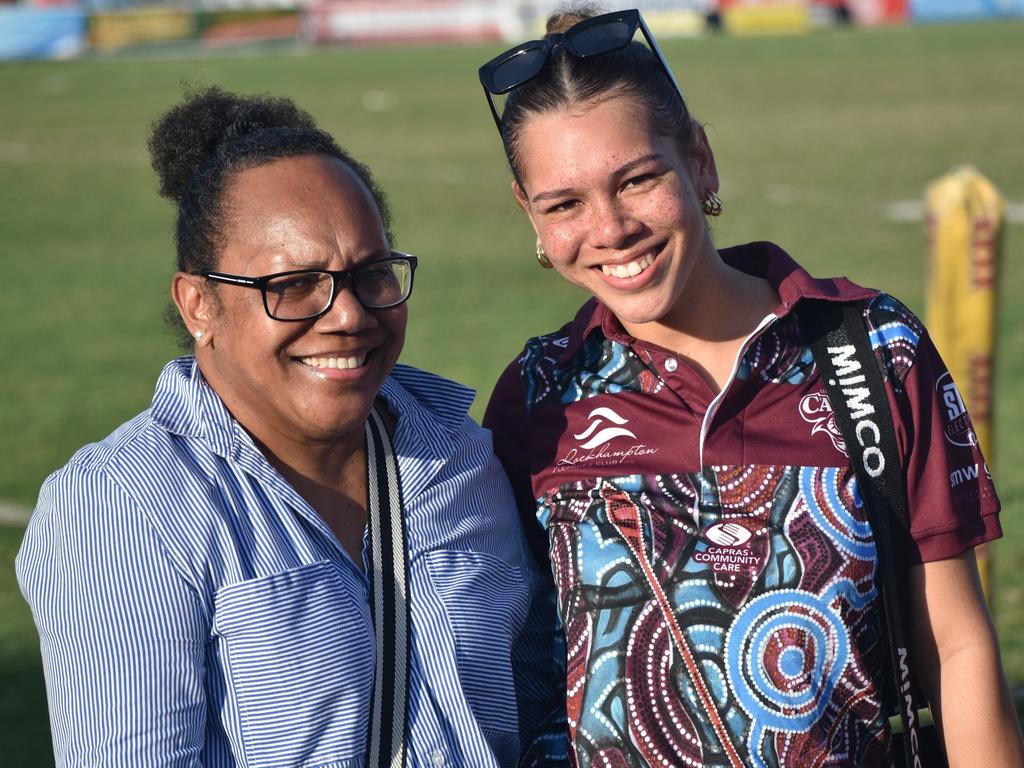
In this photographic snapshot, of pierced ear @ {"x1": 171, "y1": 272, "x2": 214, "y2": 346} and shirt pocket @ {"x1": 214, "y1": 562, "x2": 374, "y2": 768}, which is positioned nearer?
shirt pocket @ {"x1": 214, "y1": 562, "x2": 374, "y2": 768}

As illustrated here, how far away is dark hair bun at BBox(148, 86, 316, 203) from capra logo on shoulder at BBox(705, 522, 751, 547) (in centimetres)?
113

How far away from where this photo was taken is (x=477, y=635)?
2758mm

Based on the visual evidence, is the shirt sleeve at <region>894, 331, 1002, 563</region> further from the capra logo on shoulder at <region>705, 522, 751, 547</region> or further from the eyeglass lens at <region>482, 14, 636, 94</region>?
the eyeglass lens at <region>482, 14, 636, 94</region>

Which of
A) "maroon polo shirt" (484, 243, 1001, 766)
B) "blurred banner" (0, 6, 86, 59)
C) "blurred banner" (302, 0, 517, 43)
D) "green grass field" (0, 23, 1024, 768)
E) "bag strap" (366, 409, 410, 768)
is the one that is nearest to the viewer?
"bag strap" (366, 409, 410, 768)

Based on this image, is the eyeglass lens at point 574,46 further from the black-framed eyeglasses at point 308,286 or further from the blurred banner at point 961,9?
the blurred banner at point 961,9

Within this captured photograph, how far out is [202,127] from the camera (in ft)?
9.53

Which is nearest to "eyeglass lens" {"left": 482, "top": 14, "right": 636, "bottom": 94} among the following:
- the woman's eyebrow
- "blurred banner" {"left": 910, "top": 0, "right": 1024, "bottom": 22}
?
the woman's eyebrow

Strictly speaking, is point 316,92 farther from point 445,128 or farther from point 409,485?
point 409,485

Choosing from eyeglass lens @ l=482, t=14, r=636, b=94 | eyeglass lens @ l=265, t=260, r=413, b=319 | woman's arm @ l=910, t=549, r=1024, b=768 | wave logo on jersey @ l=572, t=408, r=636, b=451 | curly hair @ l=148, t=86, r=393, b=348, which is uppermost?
eyeglass lens @ l=482, t=14, r=636, b=94

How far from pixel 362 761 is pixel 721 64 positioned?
29359 millimetres

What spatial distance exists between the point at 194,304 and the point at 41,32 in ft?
143

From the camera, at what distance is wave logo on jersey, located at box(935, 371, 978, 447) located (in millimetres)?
2773

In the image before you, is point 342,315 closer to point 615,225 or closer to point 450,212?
point 615,225

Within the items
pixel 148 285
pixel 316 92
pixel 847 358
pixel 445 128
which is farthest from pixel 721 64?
pixel 847 358
